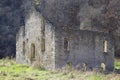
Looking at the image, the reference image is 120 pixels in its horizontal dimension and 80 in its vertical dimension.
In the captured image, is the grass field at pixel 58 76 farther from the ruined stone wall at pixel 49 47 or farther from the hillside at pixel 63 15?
the hillside at pixel 63 15

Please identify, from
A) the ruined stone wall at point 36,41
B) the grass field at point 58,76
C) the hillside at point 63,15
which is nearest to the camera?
the grass field at point 58,76

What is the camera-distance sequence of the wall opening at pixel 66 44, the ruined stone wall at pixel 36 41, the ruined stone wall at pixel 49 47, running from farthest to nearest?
the wall opening at pixel 66 44
the ruined stone wall at pixel 36 41
the ruined stone wall at pixel 49 47

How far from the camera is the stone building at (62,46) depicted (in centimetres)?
2814

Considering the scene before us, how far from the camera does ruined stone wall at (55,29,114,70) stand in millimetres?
28141

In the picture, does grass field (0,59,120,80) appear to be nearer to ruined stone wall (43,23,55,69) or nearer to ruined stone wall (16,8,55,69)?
ruined stone wall (43,23,55,69)

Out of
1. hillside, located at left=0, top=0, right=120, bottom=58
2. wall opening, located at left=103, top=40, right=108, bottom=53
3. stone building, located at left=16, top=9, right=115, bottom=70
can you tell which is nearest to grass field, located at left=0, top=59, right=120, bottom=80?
stone building, located at left=16, top=9, right=115, bottom=70

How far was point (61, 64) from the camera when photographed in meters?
28.1

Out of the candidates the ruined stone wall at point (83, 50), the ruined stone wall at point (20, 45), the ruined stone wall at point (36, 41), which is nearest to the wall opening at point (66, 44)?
the ruined stone wall at point (83, 50)

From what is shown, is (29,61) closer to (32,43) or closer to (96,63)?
(32,43)

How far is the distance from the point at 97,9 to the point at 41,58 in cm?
2354

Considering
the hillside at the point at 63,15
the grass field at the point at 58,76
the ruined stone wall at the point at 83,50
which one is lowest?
the grass field at the point at 58,76

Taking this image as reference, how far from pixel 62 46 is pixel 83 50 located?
241cm

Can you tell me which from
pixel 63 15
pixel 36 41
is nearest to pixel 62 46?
pixel 36 41

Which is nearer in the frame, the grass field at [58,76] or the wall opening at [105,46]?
the grass field at [58,76]
